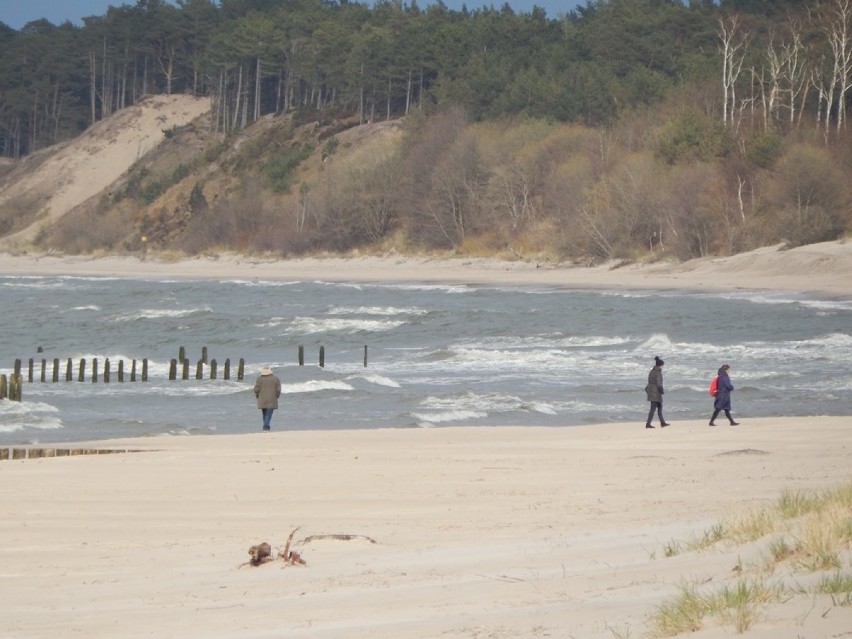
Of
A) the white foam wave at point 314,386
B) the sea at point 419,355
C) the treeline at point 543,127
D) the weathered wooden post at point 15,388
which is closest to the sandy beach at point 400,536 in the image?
the sea at point 419,355

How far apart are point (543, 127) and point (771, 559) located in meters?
76.7

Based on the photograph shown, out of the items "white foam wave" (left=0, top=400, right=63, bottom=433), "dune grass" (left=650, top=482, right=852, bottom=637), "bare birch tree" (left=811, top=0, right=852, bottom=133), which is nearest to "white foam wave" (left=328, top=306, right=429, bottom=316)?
"white foam wave" (left=0, top=400, right=63, bottom=433)

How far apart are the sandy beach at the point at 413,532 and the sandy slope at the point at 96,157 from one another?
98631 mm

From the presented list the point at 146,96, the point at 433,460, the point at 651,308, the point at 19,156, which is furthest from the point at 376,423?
the point at 19,156

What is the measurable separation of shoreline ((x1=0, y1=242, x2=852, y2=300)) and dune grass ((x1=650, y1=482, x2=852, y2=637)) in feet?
137

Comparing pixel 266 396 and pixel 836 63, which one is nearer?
pixel 266 396

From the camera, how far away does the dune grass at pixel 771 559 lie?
6.35 meters

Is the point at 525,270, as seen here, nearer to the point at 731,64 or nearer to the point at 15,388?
the point at 731,64

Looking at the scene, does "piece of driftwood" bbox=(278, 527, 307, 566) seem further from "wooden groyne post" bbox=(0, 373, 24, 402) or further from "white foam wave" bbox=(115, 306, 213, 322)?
"white foam wave" bbox=(115, 306, 213, 322)

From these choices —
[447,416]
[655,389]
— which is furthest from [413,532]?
[447,416]

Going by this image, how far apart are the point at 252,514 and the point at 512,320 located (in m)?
32.9

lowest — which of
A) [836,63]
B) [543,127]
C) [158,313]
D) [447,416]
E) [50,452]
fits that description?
[158,313]

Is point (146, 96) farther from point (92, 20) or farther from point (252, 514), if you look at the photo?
point (252, 514)

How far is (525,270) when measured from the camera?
69.6 metres
